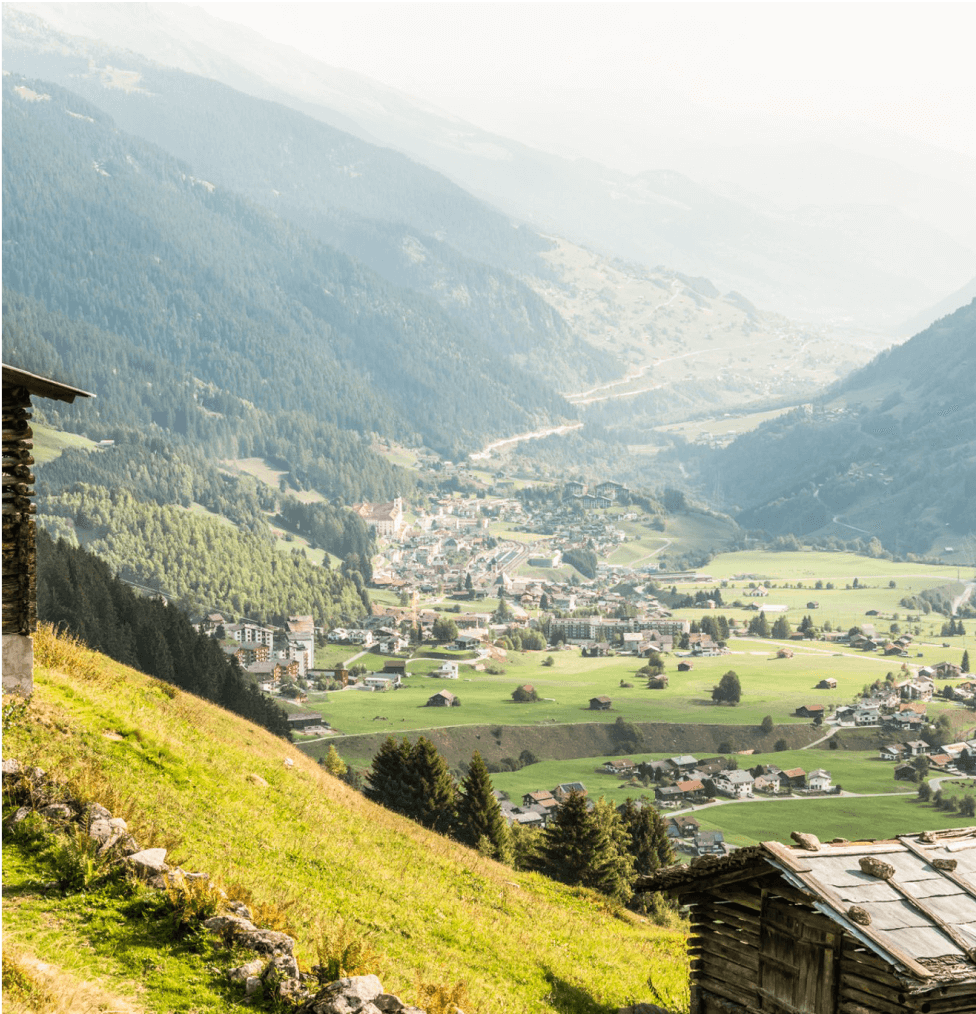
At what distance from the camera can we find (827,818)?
13750 cm

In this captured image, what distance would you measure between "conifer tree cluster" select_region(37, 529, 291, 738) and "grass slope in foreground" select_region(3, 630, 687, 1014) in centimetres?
6048

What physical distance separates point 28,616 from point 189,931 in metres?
7.38

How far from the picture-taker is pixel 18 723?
2236 centimetres

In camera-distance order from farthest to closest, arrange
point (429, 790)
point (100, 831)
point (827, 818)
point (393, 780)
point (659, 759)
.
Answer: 1. point (659, 759)
2. point (827, 818)
3. point (393, 780)
4. point (429, 790)
5. point (100, 831)

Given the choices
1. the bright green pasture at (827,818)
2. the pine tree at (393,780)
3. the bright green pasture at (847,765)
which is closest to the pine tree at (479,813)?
the pine tree at (393,780)

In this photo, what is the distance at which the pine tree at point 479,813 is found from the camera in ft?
179

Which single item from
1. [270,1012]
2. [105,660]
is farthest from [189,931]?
[105,660]

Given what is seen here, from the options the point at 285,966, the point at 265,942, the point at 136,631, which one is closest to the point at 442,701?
the point at 136,631

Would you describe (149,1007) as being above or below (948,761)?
above

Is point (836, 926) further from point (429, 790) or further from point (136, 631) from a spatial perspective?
point (136, 631)

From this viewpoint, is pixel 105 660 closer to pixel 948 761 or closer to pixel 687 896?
pixel 687 896

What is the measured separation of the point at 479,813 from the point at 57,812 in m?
38.2

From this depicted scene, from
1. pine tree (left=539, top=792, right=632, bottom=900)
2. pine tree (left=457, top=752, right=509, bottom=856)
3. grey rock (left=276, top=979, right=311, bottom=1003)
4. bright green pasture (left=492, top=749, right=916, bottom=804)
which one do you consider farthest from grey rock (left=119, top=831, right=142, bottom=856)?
bright green pasture (left=492, top=749, right=916, bottom=804)

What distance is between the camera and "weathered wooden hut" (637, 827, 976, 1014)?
55.0 ft
